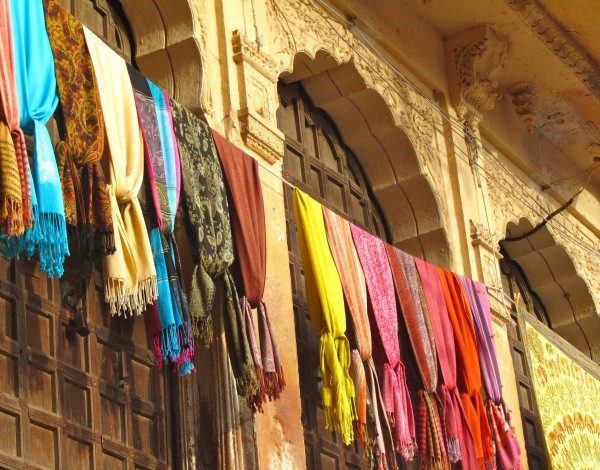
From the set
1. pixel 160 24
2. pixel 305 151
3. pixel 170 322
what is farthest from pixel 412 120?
pixel 170 322

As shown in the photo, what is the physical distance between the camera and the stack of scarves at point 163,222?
5.66 meters

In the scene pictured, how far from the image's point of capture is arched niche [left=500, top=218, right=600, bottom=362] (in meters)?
11.0

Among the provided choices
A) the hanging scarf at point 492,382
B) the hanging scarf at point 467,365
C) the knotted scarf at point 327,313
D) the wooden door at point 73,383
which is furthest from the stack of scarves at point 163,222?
the hanging scarf at point 492,382

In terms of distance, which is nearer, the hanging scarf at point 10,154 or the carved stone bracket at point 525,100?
the hanging scarf at point 10,154

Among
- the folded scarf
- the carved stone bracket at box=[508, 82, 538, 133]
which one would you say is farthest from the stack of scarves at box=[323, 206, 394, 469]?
the carved stone bracket at box=[508, 82, 538, 133]

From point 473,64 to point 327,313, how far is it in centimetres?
361

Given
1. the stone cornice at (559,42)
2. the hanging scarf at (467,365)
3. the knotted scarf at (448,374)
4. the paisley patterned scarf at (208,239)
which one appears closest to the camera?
the paisley patterned scarf at (208,239)

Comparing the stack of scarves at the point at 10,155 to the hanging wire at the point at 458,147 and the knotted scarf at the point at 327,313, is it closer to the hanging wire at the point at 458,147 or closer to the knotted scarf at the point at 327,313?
the knotted scarf at the point at 327,313

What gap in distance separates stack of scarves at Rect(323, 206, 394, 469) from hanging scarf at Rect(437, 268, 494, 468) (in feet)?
3.06

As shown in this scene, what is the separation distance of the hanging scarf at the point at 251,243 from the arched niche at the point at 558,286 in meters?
4.69

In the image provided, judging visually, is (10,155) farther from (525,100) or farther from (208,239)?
(525,100)

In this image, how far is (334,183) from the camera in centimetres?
891

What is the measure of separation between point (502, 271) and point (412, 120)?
1913 mm

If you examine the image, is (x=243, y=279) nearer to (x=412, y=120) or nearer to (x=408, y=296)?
(x=408, y=296)
